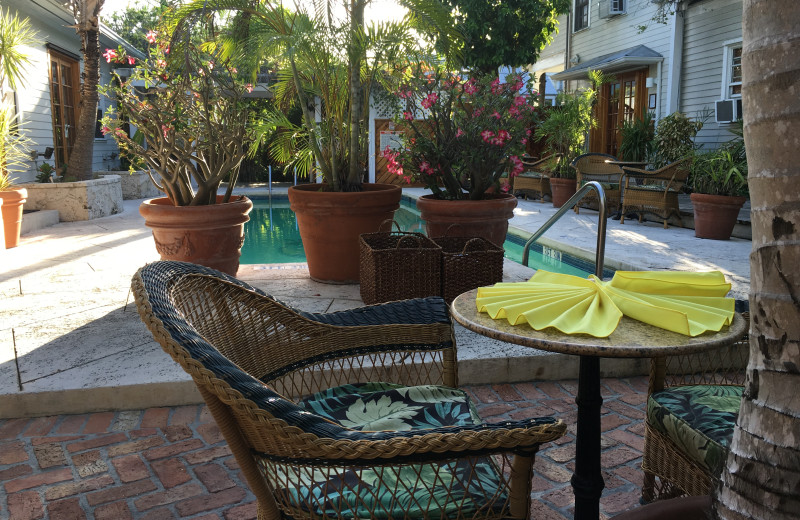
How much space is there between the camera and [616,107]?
43.5ft

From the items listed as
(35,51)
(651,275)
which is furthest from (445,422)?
(35,51)

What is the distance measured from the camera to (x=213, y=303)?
1694 mm

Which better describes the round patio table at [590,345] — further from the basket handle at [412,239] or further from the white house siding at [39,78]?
the white house siding at [39,78]

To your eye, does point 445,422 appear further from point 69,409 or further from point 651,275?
point 69,409

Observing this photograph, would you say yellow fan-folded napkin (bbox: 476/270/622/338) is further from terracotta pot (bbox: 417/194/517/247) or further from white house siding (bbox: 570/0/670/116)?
white house siding (bbox: 570/0/670/116)

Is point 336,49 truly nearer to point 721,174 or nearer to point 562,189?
point 721,174

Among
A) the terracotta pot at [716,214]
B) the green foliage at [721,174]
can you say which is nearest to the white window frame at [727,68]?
the green foliage at [721,174]

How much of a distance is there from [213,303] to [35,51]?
995 centimetres

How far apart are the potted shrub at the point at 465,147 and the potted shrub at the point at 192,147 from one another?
45.8 inches

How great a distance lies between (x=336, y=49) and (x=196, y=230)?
1530 millimetres

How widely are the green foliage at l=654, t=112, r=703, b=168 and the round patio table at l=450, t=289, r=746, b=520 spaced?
849cm

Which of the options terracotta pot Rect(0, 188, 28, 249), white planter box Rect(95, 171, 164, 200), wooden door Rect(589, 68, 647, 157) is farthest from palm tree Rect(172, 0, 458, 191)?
wooden door Rect(589, 68, 647, 157)

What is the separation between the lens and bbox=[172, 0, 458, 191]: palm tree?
14.1 ft

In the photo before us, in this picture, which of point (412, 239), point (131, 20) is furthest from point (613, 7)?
point (131, 20)
